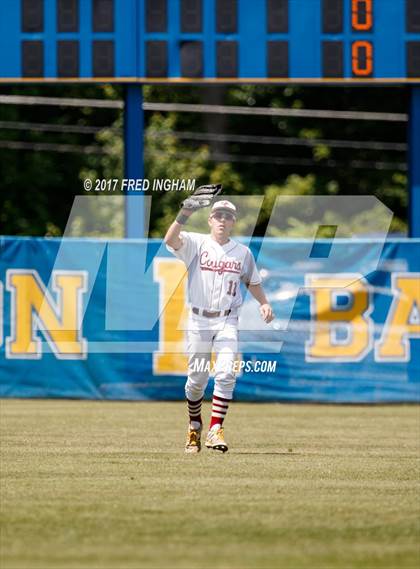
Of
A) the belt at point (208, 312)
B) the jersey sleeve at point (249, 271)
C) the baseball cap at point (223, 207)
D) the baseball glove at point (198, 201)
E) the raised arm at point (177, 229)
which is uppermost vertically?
the baseball glove at point (198, 201)

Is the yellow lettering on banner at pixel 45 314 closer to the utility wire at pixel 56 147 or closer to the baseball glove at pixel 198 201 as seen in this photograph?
the baseball glove at pixel 198 201

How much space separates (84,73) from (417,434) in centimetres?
722

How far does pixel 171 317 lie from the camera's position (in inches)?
679

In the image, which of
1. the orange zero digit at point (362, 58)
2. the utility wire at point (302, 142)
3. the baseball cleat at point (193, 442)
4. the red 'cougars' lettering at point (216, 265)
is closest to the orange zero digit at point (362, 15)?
the orange zero digit at point (362, 58)

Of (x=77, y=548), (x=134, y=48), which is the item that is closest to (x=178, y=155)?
(x=134, y=48)

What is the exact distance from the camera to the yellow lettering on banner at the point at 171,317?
17188 mm

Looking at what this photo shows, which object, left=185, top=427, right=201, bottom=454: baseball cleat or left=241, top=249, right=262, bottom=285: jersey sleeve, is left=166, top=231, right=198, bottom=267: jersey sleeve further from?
left=185, top=427, right=201, bottom=454: baseball cleat

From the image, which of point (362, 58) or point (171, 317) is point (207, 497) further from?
point (362, 58)

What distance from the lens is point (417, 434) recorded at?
13.3m

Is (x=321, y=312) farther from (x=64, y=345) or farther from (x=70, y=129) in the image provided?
(x=70, y=129)

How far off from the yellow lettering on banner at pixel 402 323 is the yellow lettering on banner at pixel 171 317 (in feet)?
8.07

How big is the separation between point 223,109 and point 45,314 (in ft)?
83.1

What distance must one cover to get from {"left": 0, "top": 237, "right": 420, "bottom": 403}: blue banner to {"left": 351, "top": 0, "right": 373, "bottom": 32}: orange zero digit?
9.75ft

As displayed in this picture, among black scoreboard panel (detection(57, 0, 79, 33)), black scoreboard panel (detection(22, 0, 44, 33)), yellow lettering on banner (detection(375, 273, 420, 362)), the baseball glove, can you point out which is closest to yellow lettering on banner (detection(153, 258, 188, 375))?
yellow lettering on banner (detection(375, 273, 420, 362))
